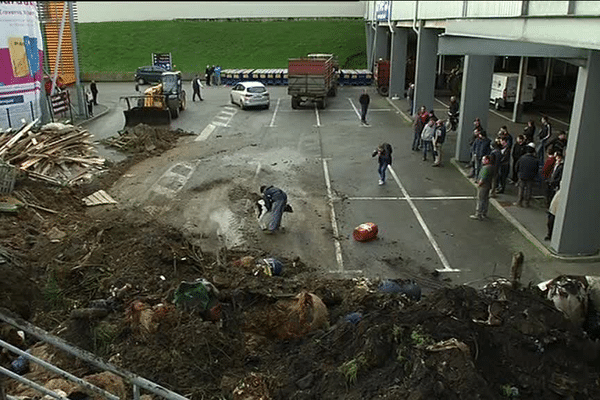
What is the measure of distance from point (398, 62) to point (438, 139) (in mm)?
16113

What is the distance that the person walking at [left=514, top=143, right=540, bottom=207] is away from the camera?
14594mm

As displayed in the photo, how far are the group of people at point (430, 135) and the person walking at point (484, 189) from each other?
16.2 ft

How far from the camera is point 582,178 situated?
1164 cm

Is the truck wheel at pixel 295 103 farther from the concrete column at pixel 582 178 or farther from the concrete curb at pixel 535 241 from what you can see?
the concrete column at pixel 582 178

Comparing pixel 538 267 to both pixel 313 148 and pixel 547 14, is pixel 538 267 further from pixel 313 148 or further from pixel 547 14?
pixel 313 148

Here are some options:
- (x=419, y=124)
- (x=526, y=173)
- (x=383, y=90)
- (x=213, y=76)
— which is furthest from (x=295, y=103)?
(x=526, y=173)

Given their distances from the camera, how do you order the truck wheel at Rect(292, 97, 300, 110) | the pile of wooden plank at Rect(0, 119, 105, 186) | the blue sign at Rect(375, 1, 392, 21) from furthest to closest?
1. the blue sign at Rect(375, 1, 392, 21)
2. the truck wheel at Rect(292, 97, 300, 110)
3. the pile of wooden plank at Rect(0, 119, 105, 186)

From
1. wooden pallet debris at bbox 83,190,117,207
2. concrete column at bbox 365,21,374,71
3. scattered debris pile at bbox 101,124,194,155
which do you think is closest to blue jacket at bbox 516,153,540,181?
wooden pallet debris at bbox 83,190,117,207

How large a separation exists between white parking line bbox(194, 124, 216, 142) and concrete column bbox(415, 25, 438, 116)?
989 cm

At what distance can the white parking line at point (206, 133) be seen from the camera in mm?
24203

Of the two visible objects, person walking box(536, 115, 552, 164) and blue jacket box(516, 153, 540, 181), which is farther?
person walking box(536, 115, 552, 164)

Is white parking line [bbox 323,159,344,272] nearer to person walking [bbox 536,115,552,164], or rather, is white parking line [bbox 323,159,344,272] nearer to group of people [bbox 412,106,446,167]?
group of people [bbox 412,106,446,167]

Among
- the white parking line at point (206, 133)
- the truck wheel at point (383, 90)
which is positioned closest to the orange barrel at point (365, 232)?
the white parking line at point (206, 133)

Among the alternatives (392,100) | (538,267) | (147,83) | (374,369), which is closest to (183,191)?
(538,267)
